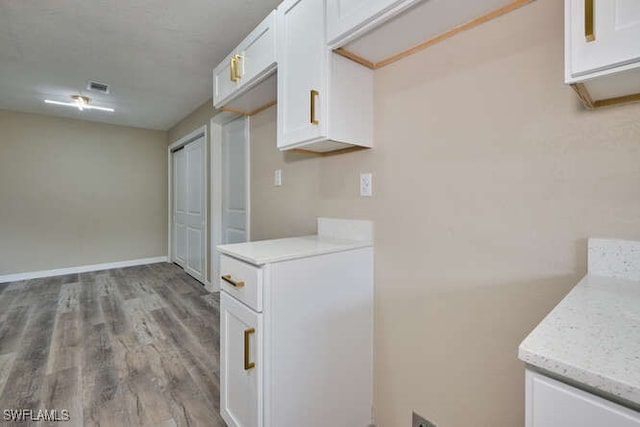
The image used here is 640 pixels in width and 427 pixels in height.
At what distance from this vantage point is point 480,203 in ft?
3.61

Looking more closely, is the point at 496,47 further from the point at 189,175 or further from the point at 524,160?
the point at 189,175

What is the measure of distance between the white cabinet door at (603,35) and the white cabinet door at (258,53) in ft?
4.01

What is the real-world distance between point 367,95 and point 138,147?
15.4ft

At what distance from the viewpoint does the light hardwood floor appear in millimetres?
1591

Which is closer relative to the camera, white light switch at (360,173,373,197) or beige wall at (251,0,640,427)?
beige wall at (251,0,640,427)

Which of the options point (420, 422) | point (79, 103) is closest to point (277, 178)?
point (420, 422)

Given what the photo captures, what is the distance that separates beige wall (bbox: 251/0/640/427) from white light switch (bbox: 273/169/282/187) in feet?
2.32

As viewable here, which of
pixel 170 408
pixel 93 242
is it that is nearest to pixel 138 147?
pixel 93 242

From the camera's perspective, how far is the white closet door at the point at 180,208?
4.48m

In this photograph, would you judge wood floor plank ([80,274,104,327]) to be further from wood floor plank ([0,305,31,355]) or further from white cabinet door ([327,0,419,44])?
white cabinet door ([327,0,419,44])

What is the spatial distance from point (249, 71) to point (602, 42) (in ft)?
5.02

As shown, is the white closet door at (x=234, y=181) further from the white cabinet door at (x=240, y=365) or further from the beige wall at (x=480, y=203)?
the beige wall at (x=480, y=203)

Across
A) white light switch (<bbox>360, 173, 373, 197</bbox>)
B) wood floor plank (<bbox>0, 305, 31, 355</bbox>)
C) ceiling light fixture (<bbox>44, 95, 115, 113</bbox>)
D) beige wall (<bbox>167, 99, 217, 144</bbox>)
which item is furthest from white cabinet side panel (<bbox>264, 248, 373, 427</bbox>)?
ceiling light fixture (<bbox>44, 95, 115, 113</bbox>)

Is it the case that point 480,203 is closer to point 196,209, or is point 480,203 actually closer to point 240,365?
point 240,365
